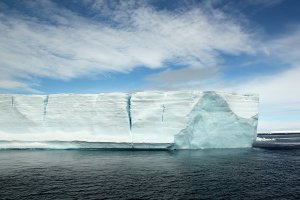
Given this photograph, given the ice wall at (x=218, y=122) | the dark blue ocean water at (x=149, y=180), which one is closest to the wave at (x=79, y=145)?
the ice wall at (x=218, y=122)

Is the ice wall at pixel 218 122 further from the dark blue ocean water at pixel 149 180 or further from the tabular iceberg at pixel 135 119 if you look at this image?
the dark blue ocean water at pixel 149 180

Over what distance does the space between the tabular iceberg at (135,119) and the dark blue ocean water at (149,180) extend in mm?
6462

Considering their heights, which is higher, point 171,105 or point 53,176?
point 171,105

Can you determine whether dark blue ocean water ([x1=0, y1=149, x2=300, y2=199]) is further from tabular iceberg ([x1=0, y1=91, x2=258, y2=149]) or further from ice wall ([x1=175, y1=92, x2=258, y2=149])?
ice wall ([x1=175, y1=92, x2=258, y2=149])

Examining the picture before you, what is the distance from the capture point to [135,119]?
80.5 feet

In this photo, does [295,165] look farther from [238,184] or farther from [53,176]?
[53,176]

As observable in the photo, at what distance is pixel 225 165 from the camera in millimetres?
16750

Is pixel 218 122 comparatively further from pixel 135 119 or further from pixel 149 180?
pixel 149 180

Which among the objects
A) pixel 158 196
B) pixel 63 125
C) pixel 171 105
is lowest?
pixel 158 196

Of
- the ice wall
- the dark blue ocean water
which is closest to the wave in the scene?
the ice wall

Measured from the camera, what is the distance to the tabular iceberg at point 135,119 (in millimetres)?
24125

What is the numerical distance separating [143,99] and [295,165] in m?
12.4

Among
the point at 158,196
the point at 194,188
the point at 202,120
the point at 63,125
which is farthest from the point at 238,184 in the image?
the point at 63,125

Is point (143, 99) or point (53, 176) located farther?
point (143, 99)
